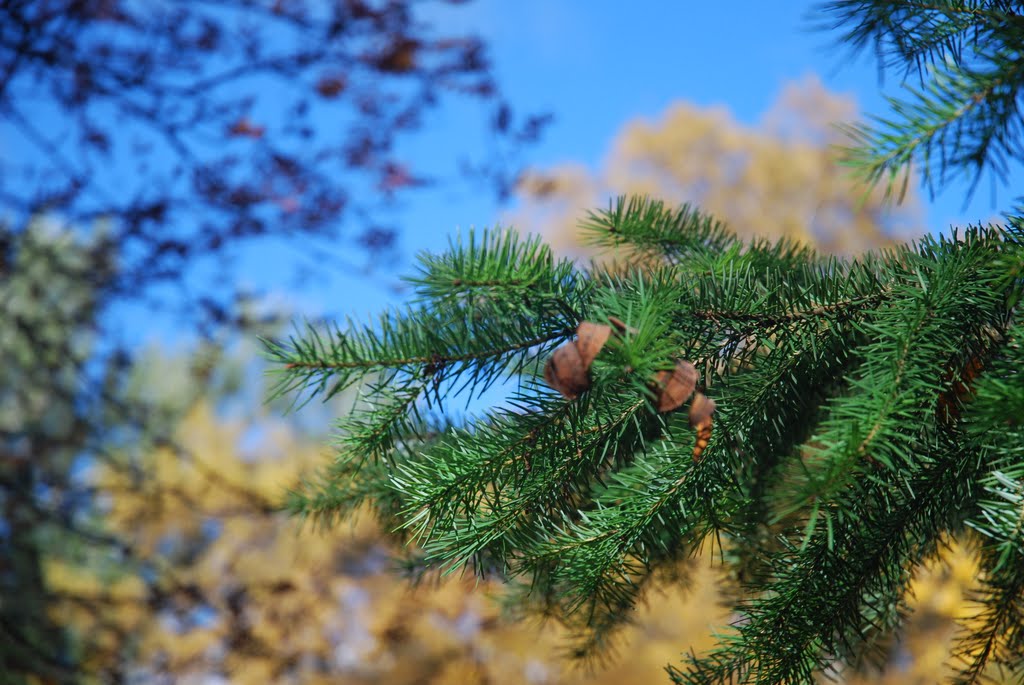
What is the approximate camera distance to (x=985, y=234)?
2.37 feet

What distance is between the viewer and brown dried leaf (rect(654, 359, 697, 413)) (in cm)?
58

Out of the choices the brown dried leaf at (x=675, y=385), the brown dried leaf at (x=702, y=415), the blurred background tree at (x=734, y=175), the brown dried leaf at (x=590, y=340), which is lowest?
the brown dried leaf at (x=702, y=415)

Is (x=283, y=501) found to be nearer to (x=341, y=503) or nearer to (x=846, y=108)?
(x=341, y=503)

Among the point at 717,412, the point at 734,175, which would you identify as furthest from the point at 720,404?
the point at 734,175

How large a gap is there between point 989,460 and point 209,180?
2.61 m

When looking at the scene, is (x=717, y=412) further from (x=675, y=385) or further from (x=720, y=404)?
(x=675, y=385)

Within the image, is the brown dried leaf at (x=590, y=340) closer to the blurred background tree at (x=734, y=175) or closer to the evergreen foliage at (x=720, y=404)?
the evergreen foliage at (x=720, y=404)

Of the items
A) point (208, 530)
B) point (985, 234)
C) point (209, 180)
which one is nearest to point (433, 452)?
point (985, 234)

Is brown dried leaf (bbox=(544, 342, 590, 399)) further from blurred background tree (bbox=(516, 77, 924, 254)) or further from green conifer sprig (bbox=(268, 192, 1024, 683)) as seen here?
blurred background tree (bbox=(516, 77, 924, 254))

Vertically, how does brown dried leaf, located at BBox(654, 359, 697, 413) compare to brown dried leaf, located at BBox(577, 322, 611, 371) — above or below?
below

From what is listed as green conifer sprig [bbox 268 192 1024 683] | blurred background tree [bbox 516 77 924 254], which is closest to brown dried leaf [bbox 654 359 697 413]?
green conifer sprig [bbox 268 192 1024 683]

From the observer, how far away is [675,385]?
586 millimetres

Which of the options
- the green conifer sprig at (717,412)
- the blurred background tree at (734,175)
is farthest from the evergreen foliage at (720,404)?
the blurred background tree at (734,175)

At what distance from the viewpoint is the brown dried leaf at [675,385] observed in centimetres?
58
